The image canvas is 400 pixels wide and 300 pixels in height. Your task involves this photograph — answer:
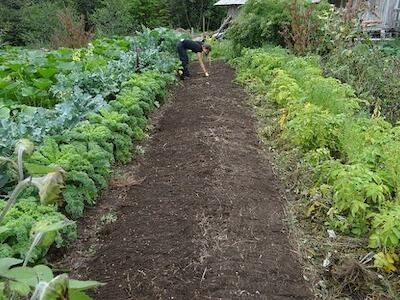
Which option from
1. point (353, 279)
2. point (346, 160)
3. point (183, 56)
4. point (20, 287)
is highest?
point (20, 287)

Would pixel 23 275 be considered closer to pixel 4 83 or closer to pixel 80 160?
pixel 80 160

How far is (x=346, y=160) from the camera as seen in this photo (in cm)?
470

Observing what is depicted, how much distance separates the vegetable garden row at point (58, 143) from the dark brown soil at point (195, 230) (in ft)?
1.06

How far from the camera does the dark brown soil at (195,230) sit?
10.3ft

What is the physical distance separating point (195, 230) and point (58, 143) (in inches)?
75.8

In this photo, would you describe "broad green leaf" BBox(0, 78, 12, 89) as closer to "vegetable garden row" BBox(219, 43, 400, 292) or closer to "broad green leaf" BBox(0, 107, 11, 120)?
"broad green leaf" BBox(0, 107, 11, 120)

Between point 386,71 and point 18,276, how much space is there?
7114 millimetres

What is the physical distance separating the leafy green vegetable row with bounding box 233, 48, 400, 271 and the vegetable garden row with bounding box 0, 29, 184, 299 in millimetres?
2099

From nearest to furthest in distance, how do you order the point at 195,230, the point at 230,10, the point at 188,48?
the point at 195,230, the point at 188,48, the point at 230,10

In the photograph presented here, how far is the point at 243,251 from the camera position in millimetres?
3484

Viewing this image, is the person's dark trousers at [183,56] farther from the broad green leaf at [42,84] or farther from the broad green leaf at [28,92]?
the broad green leaf at [28,92]

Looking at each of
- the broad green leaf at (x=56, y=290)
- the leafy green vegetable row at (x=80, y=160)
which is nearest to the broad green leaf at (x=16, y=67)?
the leafy green vegetable row at (x=80, y=160)

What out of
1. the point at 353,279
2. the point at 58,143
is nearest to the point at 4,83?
the point at 58,143

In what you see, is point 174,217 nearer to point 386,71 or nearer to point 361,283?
point 361,283
